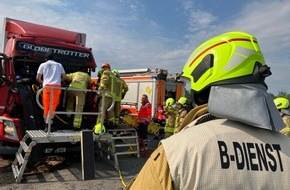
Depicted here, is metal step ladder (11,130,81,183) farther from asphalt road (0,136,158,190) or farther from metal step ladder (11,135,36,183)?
asphalt road (0,136,158,190)

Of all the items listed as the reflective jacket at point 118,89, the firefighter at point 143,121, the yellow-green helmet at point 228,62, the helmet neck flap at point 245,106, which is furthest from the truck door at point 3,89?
the helmet neck flap at point 245,106

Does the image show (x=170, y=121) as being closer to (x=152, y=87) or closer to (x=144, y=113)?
(x=144, y=113)

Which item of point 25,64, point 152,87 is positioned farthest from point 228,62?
point 152,87

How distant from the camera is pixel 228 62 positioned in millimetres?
1331

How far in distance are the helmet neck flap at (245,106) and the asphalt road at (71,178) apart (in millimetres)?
4777

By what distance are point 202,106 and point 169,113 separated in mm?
8641

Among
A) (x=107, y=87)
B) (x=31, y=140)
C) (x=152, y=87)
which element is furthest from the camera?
(x=152, y=87)

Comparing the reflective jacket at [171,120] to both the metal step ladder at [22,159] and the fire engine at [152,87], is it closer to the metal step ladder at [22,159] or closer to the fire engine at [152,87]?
the metal step ladder at [22,159]

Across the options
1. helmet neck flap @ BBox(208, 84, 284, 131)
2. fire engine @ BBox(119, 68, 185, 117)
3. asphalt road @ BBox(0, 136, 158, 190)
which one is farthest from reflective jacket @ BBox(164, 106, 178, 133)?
helmet neck flap @ BBox(208, 84, 284, 131)

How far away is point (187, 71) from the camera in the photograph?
4.91ft

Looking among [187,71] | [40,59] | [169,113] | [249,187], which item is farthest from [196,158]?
[169,113]

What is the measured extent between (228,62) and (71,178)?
214 inches

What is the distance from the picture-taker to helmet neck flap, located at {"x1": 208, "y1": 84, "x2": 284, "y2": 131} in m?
1.27

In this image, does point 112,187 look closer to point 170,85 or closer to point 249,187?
point 249,187
